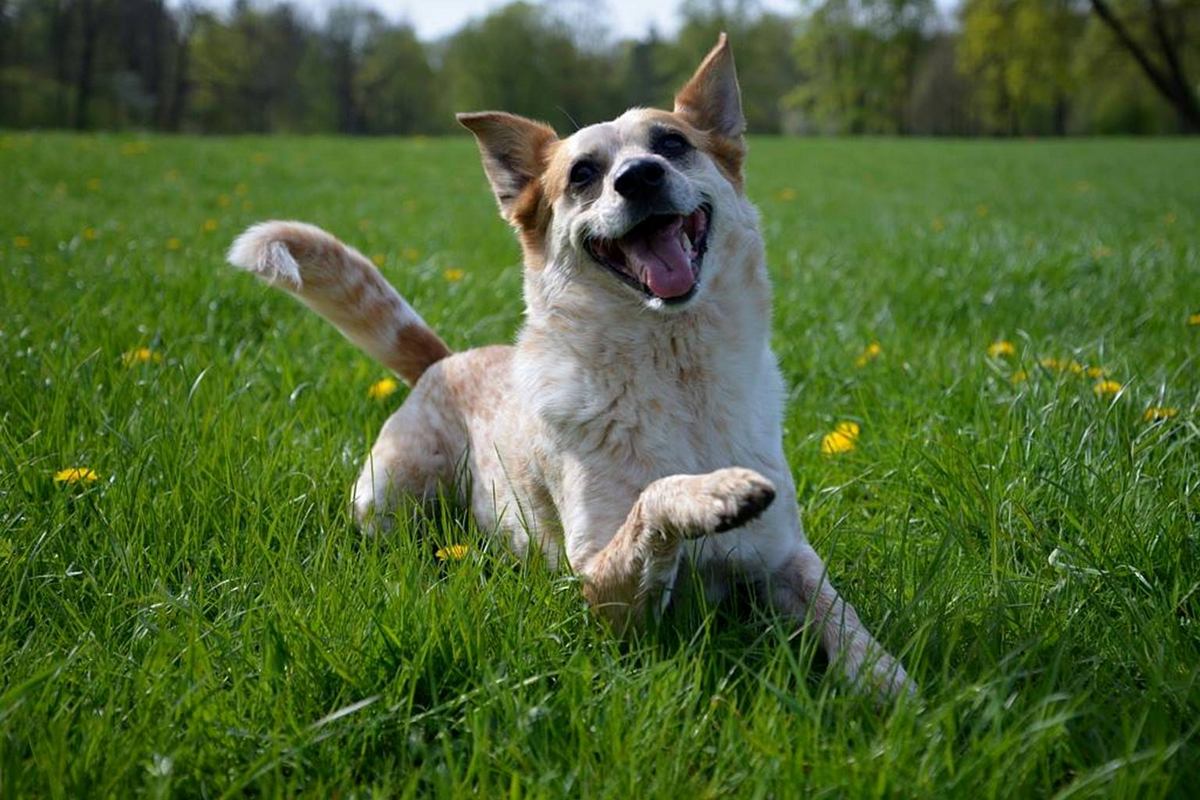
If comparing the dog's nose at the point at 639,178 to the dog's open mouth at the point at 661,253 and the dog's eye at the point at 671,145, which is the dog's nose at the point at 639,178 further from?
the dog's eye at the point at 671,145

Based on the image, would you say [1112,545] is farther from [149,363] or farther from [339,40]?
[339,40]

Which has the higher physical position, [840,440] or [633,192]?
[633,192]

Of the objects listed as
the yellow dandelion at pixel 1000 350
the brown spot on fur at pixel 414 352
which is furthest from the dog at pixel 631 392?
the yellow dandelion at pixel 1000 350

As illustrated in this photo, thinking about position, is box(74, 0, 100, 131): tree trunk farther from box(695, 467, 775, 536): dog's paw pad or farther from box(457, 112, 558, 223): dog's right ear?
box(695, 467, 775, 536): dog's paw pad

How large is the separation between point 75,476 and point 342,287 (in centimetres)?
107

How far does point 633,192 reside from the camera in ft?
8.36

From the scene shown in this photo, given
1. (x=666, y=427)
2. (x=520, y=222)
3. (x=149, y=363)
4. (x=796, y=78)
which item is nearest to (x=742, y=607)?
(x=666, y=427)

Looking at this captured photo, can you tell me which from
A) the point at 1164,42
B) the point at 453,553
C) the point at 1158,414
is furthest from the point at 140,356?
the point at 1164,42

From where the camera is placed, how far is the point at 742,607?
8.01 feet

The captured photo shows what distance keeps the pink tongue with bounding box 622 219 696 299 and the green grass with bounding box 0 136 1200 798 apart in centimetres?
79

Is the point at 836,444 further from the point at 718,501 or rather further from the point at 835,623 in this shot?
the point at 718,501

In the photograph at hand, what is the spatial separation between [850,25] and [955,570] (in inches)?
2421

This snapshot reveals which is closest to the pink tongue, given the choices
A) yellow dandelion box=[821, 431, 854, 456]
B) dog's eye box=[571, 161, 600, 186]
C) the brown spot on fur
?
dog's eye box=[571, 161, 600, 186]

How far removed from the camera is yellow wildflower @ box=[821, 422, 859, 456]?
3305 millimetres
